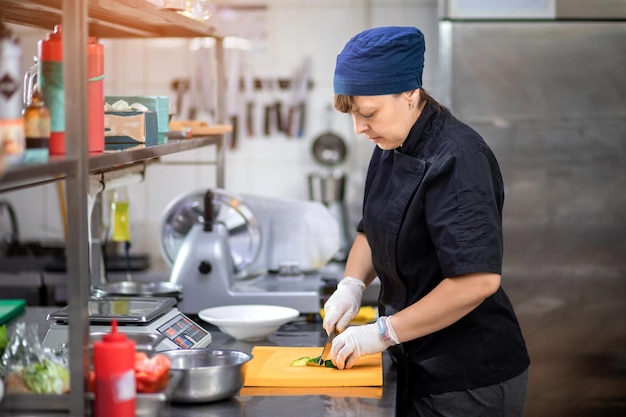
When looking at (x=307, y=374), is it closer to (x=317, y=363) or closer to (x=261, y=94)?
(x=317, y=363)

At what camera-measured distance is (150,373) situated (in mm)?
1785

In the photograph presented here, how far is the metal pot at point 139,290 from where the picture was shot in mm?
2992

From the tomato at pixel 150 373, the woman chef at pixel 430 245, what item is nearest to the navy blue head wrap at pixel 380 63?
the woman chef at pixel 430 245

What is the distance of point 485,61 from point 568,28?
42cm

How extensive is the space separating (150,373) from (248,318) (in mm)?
1071

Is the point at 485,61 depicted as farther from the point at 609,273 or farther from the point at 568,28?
the point at 609,273

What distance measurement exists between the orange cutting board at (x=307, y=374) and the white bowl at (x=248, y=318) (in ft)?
0.83

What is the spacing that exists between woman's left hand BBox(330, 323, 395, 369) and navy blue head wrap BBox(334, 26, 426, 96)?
60 cm

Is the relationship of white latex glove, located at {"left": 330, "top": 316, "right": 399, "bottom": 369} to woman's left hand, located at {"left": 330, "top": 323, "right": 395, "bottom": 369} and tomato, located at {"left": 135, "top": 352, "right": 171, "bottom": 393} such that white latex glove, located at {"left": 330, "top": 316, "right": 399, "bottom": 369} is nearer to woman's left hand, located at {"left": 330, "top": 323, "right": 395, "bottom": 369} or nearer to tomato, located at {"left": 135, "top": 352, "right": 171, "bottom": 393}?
woman's left hand, located at {"left": 330, "top": 323, "right": 395, "bottom": 369}

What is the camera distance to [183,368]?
2.08 metres

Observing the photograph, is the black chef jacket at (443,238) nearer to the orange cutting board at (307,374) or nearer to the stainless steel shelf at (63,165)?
the orange cutting board at (307,374)

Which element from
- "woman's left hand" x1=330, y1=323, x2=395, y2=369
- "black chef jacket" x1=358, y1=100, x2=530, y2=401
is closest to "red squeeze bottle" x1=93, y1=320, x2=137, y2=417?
"woman's left hand" x1=330, y1=323, x2=395, y2=369

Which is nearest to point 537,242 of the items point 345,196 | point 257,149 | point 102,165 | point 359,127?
point 345,196

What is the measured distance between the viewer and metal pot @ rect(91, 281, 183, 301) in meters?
2.99
